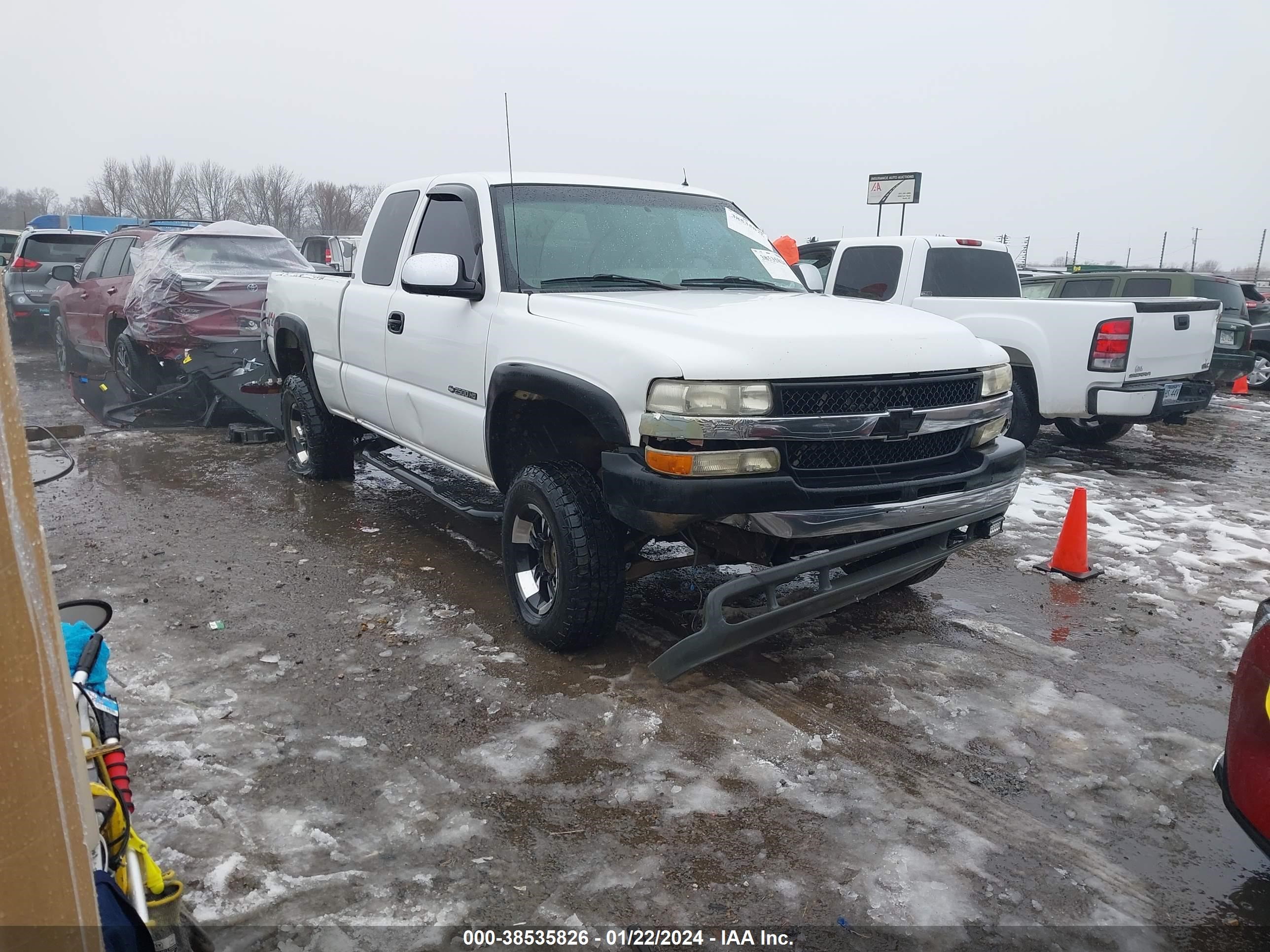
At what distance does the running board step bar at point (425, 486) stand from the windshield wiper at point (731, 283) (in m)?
1.49

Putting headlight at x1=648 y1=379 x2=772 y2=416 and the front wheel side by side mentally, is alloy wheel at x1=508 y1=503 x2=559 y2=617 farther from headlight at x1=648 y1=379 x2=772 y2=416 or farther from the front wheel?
the front wheel

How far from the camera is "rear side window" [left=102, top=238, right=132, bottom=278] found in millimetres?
10844

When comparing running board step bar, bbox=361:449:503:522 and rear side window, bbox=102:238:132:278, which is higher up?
rear side window, bbox=102:238:132:278

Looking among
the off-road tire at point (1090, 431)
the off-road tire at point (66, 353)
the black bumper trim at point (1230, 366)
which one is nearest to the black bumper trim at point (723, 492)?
the off-road tire at point (1090, 431)

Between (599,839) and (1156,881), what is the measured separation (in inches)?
65.0

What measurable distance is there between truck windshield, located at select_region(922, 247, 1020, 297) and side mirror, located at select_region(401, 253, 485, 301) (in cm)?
583

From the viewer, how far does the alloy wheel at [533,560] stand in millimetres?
4137

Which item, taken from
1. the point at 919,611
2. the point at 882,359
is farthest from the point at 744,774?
the point at 919,611

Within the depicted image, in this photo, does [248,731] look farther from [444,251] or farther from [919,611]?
[919,611]

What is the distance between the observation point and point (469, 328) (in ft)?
14.6

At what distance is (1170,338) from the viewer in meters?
7.88

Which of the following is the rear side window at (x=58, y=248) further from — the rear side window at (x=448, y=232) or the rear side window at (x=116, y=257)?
the rear side window at (x=448, y=232)

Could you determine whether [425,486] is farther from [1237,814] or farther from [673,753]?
[1237,814]

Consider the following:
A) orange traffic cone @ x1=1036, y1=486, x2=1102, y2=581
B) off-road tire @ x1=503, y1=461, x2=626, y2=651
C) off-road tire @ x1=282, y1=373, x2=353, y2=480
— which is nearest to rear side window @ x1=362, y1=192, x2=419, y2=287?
off-road tire @ x1=282, y1=373, x2=353, y2=480
